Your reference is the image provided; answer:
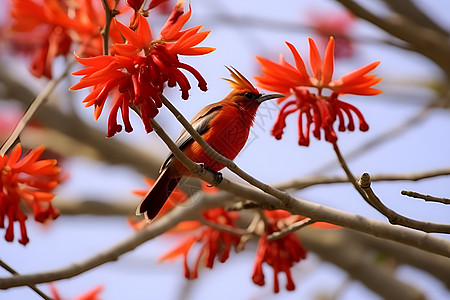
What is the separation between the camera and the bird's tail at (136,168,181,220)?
87.0 inches

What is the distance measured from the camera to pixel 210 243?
2400 mm

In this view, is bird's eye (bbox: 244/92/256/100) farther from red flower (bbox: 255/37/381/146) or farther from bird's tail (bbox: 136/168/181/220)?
bird's tail (bbox: 136/168/181/220)

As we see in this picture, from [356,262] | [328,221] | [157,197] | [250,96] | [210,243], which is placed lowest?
[356,262]

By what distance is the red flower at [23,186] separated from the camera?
1837 millimetres

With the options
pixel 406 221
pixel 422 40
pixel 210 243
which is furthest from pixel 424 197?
pixel 422 40

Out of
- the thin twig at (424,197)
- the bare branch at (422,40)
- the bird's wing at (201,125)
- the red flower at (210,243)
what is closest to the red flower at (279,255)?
the red flower at (210,243)

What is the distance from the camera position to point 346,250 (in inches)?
179

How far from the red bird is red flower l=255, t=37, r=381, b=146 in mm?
122

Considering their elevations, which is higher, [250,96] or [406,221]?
[250,96]

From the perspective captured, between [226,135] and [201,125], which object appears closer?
[226,135]

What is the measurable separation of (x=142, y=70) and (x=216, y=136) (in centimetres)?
70

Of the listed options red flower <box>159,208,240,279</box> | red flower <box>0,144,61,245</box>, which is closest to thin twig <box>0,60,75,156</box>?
red flower <box>0,144,61,245</box>

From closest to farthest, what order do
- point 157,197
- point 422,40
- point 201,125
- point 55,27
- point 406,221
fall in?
point 406,221 < point 157,197 < point 201,125 < point 55,27 < point 422,40

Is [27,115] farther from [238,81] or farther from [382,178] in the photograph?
[382,178]
